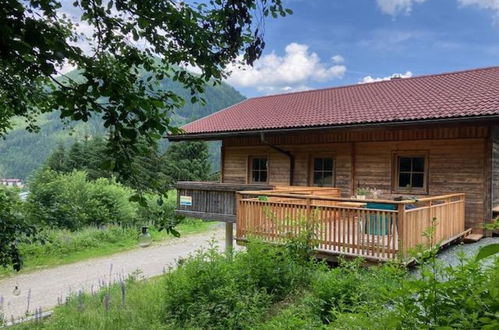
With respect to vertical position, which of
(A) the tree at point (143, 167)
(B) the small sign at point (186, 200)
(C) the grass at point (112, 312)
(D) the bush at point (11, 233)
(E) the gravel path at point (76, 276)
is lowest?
(E) the gravel path at point (76, 276)

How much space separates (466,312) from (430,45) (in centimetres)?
2388

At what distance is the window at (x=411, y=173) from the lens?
10.7 metres

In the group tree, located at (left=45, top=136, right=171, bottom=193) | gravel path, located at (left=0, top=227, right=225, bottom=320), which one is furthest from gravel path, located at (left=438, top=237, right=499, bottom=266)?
tree, located at (left=45, top=136, right=171, bottom=193)

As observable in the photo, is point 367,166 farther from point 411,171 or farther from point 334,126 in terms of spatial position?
point 334,126

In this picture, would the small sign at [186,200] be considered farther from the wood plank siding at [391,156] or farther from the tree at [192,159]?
the tree at [192,159]

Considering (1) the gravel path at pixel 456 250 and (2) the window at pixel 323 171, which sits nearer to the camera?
(1) the gravel path at pixel 456 250

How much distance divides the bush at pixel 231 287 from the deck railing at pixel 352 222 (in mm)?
1032

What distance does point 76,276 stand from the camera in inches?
467

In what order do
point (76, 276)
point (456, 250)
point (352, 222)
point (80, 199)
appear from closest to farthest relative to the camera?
point (352, 222)
point (456, 250)
point (76, 276)
point (80, 199)

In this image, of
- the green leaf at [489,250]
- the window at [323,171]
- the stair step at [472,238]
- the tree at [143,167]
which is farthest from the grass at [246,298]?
the window at [323,171]

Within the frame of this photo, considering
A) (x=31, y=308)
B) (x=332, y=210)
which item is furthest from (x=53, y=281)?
(x=332, y=210)

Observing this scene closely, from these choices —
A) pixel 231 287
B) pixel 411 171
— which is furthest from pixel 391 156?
pixel 231 287

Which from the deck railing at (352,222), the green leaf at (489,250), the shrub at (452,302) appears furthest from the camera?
the deck railing at (352,222)

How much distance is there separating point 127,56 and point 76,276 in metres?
10.5
